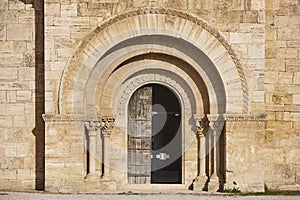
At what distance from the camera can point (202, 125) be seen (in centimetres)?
1311

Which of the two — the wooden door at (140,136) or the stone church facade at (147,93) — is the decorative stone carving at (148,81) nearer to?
the stone church facade at (147,93)

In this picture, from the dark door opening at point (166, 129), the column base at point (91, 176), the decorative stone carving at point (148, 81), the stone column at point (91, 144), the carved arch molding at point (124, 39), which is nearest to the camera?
the carved arch molding at point (124, 39)

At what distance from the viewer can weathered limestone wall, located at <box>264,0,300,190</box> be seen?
13.0 metres

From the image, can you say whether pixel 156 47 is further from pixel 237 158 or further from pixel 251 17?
pixel 237 158

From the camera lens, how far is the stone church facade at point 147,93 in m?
12.5

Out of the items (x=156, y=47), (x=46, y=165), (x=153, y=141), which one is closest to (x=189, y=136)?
(x=153, y=141)

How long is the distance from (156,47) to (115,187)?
3.01m

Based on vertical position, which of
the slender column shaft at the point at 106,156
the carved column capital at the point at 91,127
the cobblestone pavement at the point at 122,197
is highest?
the carved column capital at the point at 91,127

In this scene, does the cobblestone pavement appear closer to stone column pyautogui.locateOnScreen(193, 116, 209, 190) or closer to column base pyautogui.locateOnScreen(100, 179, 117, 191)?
column base pyautogui.locateOnScreen(100, 179, 117, 191)

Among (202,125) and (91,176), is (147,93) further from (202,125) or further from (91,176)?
(91,176)

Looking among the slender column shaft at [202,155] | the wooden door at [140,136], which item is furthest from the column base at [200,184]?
the wooden door at [140,136]

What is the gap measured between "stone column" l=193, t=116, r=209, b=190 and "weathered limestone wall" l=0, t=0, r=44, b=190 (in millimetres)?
3290

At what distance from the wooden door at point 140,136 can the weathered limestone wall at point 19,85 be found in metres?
1.91

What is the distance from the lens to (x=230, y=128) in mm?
12492
